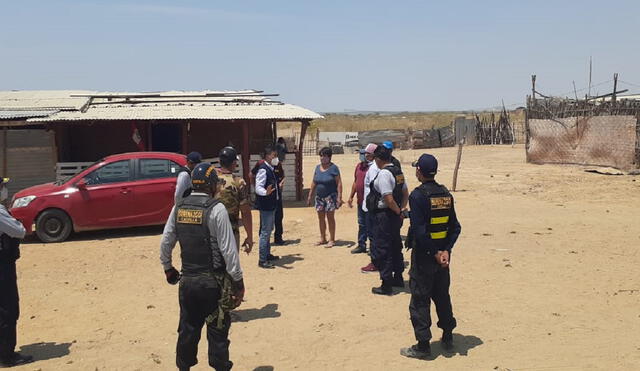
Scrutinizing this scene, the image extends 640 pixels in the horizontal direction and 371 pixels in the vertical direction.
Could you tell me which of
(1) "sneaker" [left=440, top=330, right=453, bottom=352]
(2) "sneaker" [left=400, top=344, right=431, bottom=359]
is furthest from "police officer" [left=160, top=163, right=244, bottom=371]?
(1) "sneaker" [left=440, top=330, right=453, bottom=352]

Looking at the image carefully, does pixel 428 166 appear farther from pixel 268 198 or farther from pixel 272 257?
pixel 272 257

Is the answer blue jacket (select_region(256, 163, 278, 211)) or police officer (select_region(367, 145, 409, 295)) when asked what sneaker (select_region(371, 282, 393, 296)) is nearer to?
police officer (select_region(367, 145, 409, 295))

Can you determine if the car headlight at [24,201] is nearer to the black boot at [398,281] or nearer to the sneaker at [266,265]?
the sneaker at [266,265]

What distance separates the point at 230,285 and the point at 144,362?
147 centimetres

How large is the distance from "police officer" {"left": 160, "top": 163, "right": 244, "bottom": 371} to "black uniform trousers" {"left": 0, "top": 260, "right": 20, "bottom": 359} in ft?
5.39

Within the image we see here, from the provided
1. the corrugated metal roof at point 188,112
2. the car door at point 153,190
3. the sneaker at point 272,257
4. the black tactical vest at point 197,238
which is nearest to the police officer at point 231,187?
the black tactical vest at point 197,238

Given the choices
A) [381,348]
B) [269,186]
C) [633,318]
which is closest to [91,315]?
[269,186]

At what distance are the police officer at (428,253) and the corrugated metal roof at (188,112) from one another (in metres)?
9.00

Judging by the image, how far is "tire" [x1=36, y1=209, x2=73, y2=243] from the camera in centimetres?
995

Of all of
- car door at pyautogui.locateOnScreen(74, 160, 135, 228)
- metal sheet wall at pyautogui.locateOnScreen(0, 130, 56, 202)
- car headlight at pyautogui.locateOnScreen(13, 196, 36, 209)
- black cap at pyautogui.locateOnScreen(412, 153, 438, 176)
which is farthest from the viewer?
metal sheet wall at pyautogui.locateOnScreen(0, 130, 56, 202)

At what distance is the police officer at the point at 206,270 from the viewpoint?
3.96 m

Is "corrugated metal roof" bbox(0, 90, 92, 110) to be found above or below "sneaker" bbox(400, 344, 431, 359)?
above

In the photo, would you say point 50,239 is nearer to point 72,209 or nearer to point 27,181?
point 72,209

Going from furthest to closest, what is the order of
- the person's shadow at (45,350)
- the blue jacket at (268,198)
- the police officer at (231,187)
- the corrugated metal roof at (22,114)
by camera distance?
the corrugated metal roof at (22,114)
the blue jacket at (268,198)
the police officer at (231,187)
the person's shadow at (45,350)
